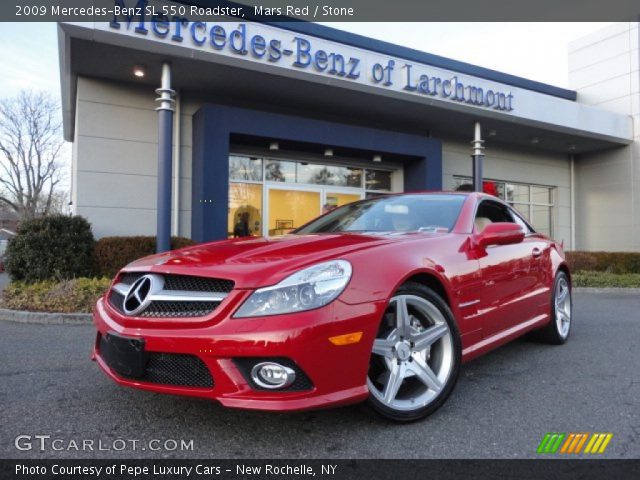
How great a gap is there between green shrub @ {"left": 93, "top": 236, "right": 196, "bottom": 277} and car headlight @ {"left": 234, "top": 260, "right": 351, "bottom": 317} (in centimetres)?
643

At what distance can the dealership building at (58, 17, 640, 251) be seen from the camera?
830 centimetres

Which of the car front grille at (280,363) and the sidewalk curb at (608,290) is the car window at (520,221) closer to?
the car front grille at (280,363)

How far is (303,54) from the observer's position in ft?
29.7

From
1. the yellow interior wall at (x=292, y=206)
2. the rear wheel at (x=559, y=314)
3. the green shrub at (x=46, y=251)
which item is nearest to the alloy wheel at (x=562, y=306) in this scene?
the rear wheel at (x=559, y=314)

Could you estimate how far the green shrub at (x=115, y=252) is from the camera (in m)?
7.97

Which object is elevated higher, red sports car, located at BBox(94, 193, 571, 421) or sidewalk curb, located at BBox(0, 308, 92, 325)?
red sports car, located at BBox(94, 193, 571, 421)

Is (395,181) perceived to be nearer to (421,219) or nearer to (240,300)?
(421,219)

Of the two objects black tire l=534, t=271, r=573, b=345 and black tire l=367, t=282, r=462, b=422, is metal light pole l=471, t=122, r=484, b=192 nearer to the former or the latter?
black tire l=534, t=271, r=573, b=345

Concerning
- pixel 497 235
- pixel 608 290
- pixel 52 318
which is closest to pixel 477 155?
pixel 608 290

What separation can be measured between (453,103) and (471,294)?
346 inches

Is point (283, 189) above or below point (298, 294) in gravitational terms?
above

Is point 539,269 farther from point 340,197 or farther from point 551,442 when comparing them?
point 340,197
